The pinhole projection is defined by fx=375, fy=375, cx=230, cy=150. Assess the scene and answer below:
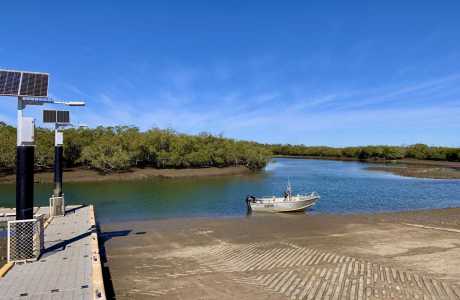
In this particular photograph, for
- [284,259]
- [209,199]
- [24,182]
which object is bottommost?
[284,259]

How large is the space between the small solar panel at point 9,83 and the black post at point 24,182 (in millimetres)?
1855

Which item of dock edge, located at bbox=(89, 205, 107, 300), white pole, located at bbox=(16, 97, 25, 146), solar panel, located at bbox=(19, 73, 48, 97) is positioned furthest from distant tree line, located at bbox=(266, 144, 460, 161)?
white pole, located at bbox=(16, 97, 25, 146)

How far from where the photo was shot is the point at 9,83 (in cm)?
1262

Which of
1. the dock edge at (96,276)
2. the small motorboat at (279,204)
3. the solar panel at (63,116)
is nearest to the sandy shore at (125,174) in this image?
the small motorboat at (279,204)

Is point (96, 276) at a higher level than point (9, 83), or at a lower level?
lower

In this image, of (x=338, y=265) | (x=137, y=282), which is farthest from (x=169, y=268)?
(x=338, y=265)

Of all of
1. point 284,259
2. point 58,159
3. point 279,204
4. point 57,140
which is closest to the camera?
point 284,259

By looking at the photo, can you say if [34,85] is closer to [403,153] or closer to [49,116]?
[49,116]

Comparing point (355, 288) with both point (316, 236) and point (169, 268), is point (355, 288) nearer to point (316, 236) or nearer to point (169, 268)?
point (169, 268)

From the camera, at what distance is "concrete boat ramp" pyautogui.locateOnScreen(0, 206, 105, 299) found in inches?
383

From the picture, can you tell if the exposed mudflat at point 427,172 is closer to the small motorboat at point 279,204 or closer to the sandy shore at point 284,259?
the small motorboat at point 279,204

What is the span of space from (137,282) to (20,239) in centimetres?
417

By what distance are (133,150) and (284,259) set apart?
59984 mm

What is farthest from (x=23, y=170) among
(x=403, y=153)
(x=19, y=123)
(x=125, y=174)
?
(x=403, y=153)
